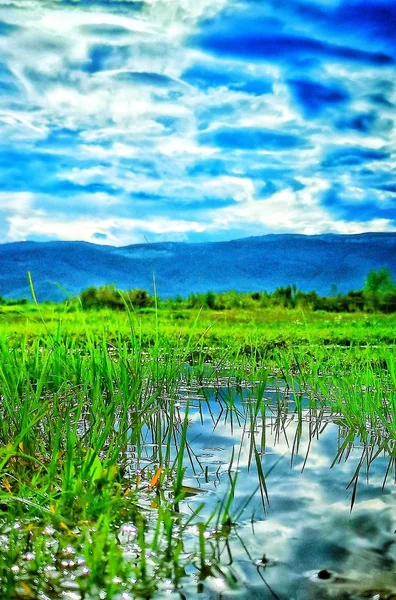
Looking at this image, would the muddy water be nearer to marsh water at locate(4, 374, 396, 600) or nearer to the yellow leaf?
marsh water at locate(4, 374, 396, 600)

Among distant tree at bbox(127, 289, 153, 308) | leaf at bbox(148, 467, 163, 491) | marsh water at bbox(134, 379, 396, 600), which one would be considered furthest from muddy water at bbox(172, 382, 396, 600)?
distant tree at bbox(127, 289, 153, 308)

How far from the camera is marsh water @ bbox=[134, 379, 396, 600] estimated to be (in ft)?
6.72

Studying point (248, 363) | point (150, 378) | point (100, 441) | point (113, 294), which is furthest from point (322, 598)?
point (113, 294)

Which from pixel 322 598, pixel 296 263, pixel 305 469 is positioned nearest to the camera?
pixel 322 598

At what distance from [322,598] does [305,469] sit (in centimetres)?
121

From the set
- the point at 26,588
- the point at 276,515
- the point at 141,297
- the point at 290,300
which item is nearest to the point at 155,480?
the point at 276,515

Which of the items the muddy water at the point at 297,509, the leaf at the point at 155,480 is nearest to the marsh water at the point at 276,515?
the muddy water at the point at 297,509

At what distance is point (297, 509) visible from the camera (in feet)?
8.62

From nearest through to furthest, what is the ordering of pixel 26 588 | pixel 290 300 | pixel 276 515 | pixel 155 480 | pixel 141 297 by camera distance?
pixel 26 588 < pixel 276 515 < pixel 155 480 < pixel 141 297 < pixel 290 300

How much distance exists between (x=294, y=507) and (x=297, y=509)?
2 cm

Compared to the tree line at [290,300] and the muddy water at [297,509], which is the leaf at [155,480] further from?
the tree line at [290,300]

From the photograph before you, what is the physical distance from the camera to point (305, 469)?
10.4ft

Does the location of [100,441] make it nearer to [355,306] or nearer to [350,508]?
[350,508]

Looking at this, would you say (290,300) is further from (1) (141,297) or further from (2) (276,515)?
(2) (276,515)
